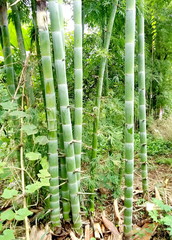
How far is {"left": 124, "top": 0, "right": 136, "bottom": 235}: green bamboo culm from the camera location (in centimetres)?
128

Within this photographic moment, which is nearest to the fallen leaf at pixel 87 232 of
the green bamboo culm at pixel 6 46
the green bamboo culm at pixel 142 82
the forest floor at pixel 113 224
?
the forest floor at pixel 113 224

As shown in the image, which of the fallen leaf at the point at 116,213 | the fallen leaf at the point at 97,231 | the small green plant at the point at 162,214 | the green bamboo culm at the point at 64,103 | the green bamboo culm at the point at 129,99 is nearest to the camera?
the green bamboo culm at the point at 64,103

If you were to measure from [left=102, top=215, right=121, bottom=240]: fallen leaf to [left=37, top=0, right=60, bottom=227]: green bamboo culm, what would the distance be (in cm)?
41

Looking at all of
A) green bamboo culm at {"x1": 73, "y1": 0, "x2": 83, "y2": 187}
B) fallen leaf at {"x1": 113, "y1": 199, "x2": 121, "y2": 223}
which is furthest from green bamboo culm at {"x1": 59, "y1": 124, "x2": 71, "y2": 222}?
fallen leaf at {"x1": 113, "y1": 199, "x2": 121, "y2": 223}

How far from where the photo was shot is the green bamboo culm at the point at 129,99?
1.28 m

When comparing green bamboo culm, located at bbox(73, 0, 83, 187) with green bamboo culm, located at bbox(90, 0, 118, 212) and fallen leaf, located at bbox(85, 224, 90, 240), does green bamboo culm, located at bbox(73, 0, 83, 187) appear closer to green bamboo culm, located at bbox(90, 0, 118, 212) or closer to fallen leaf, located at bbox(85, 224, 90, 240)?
green bamboo culm, located at bbox(90, 0, 118, 212)

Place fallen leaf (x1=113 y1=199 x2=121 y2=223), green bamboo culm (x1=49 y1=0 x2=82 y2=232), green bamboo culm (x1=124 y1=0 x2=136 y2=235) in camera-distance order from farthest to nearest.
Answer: fallen leaf (x1=113 y1=199 x2=121 y2=223) < green bamboo culm (x1=124 y1=0 x2=136 y2=235) < green bamboo culm (x1=49 y1=0 x2=82 y2=232)

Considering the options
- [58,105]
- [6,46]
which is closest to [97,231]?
[58,105]

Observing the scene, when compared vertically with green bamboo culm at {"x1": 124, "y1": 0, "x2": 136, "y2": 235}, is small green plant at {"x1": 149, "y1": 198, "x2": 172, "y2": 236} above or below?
below

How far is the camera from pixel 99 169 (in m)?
1.84

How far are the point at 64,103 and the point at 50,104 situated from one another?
0.30 feet

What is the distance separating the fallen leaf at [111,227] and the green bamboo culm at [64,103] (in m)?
0.25

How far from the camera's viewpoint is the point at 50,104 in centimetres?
129

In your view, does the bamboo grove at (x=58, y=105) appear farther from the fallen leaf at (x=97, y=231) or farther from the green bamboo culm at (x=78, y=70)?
the fallen leaf at (x=97, y=231)
